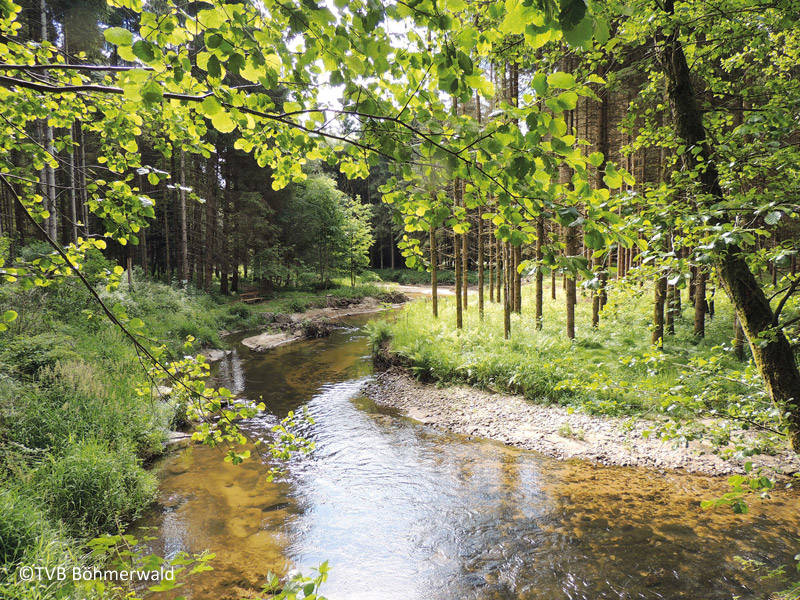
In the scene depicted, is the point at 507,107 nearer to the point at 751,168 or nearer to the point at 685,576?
the point at 751,168

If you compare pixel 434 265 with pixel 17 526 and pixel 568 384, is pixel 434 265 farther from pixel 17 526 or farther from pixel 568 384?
pixel 17 526

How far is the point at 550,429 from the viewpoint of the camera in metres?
8.24

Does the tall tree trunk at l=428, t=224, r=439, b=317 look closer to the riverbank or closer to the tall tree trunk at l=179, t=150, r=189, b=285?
the riverbank

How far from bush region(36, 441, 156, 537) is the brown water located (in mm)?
440

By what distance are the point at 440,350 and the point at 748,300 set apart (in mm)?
9443

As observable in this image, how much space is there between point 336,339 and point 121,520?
1427cm

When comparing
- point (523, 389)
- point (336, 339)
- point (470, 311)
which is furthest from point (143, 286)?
point (523, 389)

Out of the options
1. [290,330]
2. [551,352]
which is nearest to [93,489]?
[551,352]

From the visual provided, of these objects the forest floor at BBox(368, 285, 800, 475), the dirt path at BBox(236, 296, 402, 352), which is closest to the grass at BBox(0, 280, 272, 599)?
the forest floor at BBox(368, 285, 800, 475)

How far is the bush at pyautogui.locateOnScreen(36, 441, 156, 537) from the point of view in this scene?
498cm

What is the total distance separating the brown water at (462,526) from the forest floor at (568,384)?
2.32ft

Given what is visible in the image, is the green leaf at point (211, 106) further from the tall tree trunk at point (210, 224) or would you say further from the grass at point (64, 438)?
the tall tree trunk at point (210, 224)

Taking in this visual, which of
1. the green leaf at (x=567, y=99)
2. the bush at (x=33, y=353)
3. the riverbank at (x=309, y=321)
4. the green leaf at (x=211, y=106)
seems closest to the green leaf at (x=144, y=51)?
the green leaf at (x=211, y=106)

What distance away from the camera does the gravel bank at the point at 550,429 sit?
6797 mm
